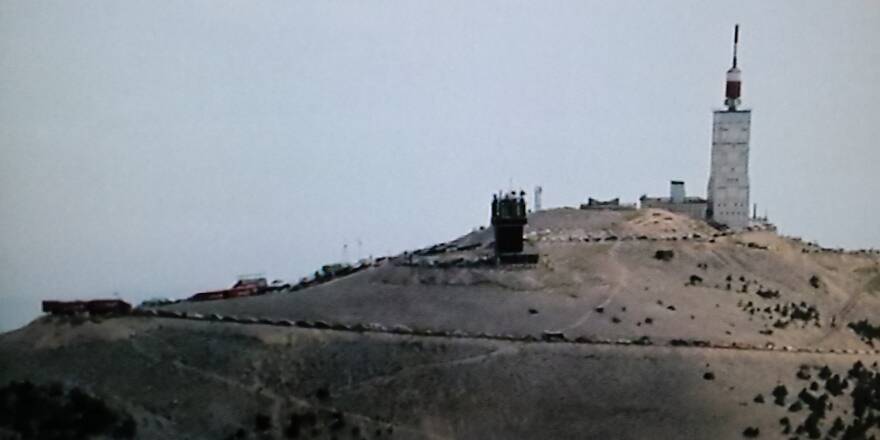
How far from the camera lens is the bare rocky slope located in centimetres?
2148

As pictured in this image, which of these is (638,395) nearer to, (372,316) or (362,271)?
(372,316)

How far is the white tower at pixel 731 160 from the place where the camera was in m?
41.2

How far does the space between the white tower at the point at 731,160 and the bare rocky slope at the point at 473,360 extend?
11427 millimetres

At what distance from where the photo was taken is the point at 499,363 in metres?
23.6

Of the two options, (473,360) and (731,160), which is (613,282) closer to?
(473,360)

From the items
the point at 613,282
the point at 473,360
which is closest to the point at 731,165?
the point at 613,282

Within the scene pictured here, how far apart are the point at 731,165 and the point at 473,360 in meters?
20.9

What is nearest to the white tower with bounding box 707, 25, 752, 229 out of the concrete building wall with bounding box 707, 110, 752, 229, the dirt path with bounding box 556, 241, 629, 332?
the concrete building wall with bounding box 707, 110, 752, 229

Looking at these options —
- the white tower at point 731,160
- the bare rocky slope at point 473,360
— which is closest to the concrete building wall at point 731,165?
the white tower at point 731,160

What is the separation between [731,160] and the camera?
41.6 meters

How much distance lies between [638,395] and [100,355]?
34.5 ft

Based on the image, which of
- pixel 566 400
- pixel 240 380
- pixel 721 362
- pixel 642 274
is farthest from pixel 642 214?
pixel 240 380

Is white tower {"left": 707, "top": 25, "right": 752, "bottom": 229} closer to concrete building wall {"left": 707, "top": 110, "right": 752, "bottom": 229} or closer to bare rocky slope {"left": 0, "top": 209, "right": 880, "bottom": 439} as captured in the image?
concrete building wall {"left": 707, "top": 110, "right": 752, "bottom": 229}

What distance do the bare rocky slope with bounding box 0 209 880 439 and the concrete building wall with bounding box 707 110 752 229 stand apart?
11411mm
